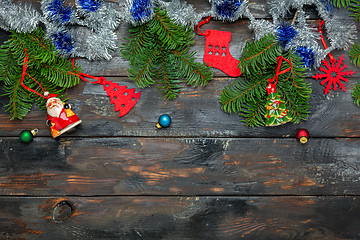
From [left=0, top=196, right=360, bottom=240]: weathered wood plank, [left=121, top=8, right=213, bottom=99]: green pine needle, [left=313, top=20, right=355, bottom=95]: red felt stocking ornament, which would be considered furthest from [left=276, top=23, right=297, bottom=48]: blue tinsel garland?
[left=0, top=196, right=360, bottom=240]: weathered wood plank

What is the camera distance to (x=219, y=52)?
0.93 m

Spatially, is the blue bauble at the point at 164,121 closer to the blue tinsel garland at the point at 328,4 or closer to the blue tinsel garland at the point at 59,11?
the blue tinsel garland at the point at 59,11

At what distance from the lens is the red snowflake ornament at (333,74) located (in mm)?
929

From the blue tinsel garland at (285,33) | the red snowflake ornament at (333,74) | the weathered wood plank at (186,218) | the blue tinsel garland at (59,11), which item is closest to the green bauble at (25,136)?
the weathered wood plank at (186,218)

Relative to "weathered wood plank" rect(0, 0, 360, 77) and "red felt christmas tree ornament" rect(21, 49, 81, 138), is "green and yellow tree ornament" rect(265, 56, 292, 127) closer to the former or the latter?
"weathered wood plank" rect(0, 0, 360, 77)

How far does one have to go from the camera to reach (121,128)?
3.14 ft

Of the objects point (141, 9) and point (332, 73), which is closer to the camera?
point (141, 9)

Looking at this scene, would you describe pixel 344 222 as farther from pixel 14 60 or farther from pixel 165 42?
pixel 14 60

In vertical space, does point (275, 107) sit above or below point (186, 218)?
above

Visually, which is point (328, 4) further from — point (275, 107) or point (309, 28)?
point (275, 107)

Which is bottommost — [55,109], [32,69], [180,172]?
[180,172]

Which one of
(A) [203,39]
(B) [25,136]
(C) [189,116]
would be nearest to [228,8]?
(A) [203,39]

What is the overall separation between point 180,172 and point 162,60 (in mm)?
380

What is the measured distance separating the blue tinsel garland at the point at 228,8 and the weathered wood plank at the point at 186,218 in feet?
2.00
